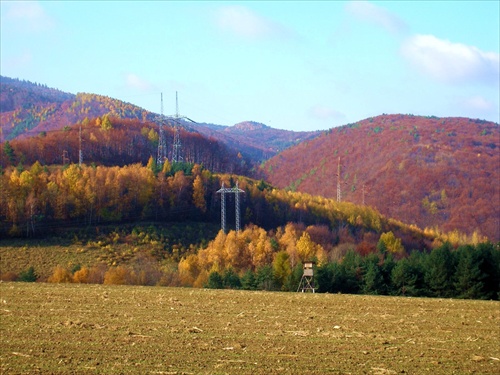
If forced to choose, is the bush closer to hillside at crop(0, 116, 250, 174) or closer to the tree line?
the tree line

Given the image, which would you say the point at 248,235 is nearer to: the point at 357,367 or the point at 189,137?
the point at 357,367

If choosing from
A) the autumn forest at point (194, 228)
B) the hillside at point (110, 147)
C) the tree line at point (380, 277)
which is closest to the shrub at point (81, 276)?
the tree line at point (380, 277)

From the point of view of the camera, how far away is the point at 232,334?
21734 mm

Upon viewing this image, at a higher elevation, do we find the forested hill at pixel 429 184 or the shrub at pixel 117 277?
the forested hill at pixel 429 184

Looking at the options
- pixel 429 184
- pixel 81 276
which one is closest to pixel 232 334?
pixel 81 276

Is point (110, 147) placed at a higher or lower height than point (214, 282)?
higher

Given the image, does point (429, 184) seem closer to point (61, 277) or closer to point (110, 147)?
point (110, 147)

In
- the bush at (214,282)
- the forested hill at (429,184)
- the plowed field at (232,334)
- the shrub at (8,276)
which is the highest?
the forested hill at (429,184)

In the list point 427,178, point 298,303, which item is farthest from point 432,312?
point 427,178

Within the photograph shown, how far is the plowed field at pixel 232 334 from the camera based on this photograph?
1761 cm

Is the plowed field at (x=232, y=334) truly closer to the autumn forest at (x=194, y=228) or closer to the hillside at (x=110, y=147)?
the autumn forest at (x=194, y=228)

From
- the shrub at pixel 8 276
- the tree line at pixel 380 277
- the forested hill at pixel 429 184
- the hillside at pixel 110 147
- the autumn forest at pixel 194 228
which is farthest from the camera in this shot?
the forested hill at pixel 429 184

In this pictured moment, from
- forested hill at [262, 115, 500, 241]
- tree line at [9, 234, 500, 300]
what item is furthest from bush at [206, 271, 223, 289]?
forested hill at [262, 115, 500, 241]

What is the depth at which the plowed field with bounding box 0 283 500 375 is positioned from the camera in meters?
17.6
